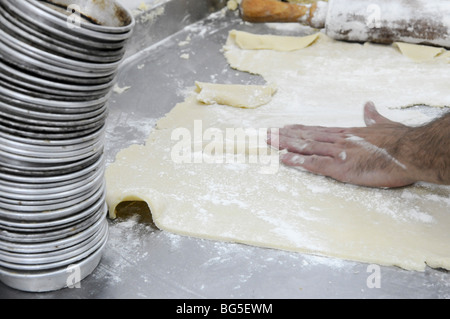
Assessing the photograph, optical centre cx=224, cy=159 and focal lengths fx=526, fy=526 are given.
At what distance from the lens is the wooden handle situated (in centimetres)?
296

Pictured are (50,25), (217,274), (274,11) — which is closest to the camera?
(50,25)

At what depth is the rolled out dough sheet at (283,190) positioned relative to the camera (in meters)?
1.47

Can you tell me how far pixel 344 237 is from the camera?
4.84ft

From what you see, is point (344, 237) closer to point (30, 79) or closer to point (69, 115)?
point (69, 115)

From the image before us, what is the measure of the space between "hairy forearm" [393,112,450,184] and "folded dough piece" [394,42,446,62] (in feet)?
3.24

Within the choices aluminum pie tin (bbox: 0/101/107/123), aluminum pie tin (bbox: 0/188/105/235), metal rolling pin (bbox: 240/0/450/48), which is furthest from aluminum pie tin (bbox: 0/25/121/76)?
metal rolling pin (bbox: 240/0/450/48)

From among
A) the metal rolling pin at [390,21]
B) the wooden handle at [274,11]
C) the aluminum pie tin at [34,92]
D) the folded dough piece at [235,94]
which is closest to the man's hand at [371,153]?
the folded dough piece at [235,94]

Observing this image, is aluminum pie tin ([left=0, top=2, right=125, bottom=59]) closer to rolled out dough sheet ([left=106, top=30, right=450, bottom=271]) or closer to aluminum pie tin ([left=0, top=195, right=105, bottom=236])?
aluminum pie tin ([left=0, top=195, right=105, bottom=236])

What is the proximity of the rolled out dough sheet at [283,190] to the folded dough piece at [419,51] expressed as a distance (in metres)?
0.25

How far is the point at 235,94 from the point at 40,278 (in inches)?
47.0

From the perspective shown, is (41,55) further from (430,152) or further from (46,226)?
(430,152)

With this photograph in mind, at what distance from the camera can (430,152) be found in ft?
5.32

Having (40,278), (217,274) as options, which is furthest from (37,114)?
(217,274)
